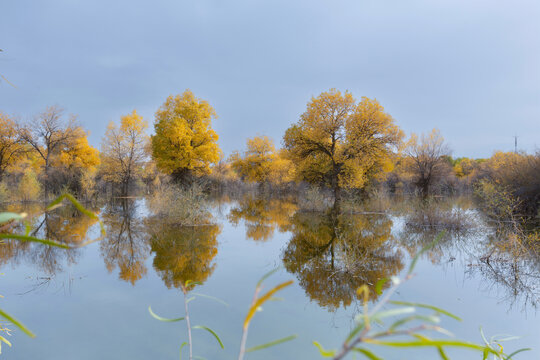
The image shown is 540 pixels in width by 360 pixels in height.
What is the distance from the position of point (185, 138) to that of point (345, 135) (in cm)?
1031

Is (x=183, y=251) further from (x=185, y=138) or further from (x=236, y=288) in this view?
(x=185, y=138)

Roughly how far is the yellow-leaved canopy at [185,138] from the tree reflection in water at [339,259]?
12.4 meters

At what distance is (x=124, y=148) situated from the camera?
25500mm

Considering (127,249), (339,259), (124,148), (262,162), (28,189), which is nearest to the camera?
(339,259)

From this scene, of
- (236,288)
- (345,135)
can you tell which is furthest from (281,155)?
(236,288)

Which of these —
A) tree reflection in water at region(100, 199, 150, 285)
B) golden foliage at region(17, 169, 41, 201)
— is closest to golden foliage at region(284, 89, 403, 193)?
tree reflection in water at region(100, 199, 150, 285)

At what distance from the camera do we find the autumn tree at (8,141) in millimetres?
23109

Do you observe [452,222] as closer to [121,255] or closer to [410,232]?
[410,232]

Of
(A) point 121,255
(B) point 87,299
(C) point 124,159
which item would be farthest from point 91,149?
(B) point 87,299

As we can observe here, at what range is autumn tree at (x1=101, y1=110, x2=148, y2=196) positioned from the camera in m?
25.3

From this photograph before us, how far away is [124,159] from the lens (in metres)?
25.4

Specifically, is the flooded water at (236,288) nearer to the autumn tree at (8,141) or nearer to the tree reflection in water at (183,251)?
the tree reflection in water at (183,251)

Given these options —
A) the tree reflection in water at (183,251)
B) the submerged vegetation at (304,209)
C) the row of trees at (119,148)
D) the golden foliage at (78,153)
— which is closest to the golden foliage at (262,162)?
the submerged vegetation at (304,209)

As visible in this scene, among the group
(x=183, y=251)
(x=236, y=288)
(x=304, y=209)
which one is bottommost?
(x=236, y=288)
